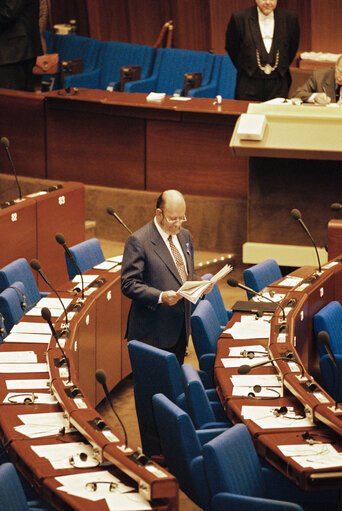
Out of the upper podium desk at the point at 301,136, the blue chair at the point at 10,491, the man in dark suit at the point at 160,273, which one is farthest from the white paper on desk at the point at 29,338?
the upper podium desk at the point at 301,136

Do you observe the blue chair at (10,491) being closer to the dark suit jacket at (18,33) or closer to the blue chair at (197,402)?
the blue chair at (197,402)

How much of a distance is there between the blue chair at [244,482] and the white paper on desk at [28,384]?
1133 millimetres

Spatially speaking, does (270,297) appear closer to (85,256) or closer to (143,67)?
(85,256)

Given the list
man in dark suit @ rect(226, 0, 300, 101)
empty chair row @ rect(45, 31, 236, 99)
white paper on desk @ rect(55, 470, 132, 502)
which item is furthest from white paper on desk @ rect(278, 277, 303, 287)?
empty chair row @ rect(45, 31, 236, 99)

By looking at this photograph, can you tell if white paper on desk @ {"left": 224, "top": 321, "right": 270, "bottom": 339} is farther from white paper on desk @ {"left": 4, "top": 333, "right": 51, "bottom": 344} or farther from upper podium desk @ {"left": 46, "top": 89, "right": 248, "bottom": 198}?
upper podium desk @ {"left": 46, "top": 89, "right": 248, "bottom": 198}

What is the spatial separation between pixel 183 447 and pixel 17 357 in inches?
51.1

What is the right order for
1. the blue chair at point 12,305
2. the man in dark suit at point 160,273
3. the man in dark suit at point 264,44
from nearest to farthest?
the man in dark suit at point 160,273 → the blue chair at point 12,305 → the man in dark suit at point 264,44

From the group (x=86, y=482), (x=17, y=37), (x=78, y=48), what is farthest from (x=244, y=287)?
(x=78, y=48)

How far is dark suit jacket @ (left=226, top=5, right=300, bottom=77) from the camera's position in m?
9.27

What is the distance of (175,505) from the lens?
3896mm

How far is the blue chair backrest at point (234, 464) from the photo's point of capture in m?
4.25

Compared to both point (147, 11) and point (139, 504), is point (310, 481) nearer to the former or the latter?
point (139, 504)

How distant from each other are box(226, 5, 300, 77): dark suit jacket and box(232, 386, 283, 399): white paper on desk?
15.7ft

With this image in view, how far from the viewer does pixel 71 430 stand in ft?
15.0
